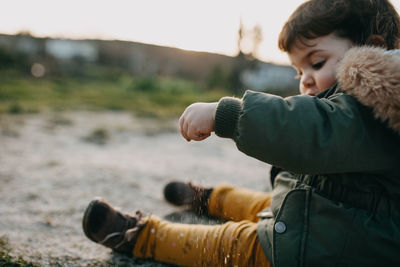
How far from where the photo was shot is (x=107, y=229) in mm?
1065

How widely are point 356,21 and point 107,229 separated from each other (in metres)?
1.05

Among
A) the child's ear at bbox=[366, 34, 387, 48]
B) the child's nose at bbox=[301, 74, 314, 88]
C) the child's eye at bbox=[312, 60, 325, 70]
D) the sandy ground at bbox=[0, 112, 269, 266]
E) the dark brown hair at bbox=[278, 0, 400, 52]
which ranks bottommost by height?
the sandy ground at bbox=[0, 112, 269, 266]

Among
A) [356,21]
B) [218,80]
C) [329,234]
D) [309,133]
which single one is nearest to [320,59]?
[356,21]

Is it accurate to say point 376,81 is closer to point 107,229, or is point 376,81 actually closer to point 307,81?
point 307,81

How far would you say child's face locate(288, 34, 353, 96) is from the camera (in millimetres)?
980

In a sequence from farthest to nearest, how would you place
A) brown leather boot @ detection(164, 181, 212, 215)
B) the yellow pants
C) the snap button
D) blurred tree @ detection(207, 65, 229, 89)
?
blurred tree @ detection(207, 65, 229, 89) → brown leather boot @ detection(164, 181, 212, 215) → the yellow pants → the snap button

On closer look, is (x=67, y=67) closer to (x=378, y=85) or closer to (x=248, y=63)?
(x=248, y=63)

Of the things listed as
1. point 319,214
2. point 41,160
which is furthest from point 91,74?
point 319,214

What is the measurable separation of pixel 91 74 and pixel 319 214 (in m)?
11.0

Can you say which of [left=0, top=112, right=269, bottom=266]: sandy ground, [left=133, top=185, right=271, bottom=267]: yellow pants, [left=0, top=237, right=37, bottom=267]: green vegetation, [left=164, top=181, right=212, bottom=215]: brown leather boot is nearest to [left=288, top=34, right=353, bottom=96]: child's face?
[left=133, top=185, right=271, bottom=267]: yellow pants

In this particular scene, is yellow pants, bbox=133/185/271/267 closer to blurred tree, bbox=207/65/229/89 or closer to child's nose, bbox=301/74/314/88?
child's nose, bbox=301/74/314/88

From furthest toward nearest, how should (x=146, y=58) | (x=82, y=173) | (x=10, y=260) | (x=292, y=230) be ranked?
(x=146, y=58) → (x=82, y=173) → (x=10, y=260) → (x=292, y=230)

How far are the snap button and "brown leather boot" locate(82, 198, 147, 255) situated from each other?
47cm

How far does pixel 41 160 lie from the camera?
2.05 meters
